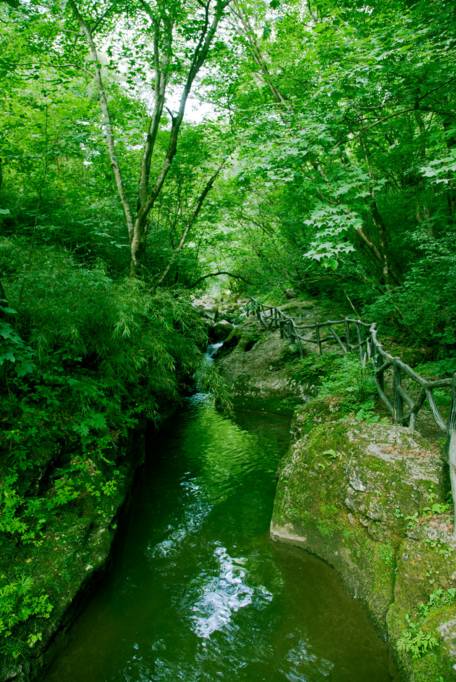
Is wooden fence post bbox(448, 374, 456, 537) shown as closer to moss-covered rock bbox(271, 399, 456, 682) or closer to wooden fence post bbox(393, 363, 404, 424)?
moss-covered rock bbox(271, 399, 456, 682)

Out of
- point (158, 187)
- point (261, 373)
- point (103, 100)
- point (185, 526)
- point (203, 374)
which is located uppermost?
point (103, 100)

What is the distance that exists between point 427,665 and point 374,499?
4.70 feet

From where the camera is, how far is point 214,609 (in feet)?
13.0

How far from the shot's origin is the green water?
10.7 ft

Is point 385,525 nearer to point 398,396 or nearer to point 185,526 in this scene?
point 398,396

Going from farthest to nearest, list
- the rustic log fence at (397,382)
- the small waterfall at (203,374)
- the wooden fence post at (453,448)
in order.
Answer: the small waterfall at (203,374), the rustic log fence at (397,382), the wooden fence post at (453,448)

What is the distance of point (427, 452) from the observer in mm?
4066

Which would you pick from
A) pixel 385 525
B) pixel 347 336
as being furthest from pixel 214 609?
pixel 347 336

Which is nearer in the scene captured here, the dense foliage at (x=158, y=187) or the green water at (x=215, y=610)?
the green water at (x=215, y=610)

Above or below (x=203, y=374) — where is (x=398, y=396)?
above

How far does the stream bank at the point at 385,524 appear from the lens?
287 centimetres

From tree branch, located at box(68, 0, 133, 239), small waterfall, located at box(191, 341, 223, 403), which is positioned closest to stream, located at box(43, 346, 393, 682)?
small waterfall, located at box(191, 341, 223, 403)

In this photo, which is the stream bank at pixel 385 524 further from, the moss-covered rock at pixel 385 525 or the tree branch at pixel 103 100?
the tree branch at pixel 103 100

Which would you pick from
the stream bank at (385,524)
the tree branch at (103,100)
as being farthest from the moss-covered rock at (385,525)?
the tree branch at (103,100)
